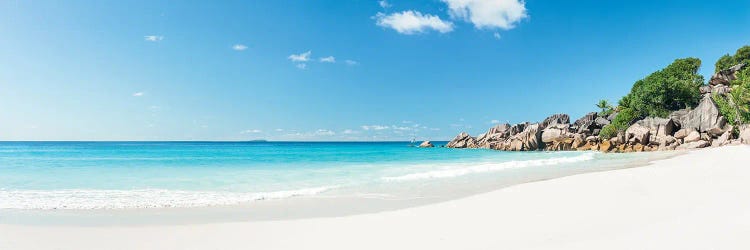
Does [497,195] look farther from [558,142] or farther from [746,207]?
[558,142]

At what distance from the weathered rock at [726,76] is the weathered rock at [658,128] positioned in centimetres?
1500

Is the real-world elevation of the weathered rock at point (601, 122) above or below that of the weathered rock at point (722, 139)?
above

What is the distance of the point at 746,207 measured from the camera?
6172 millimetres

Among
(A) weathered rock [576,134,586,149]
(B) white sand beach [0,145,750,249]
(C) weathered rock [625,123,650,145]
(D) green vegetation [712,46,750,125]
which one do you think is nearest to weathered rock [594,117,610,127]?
(A) weathered rock [576,134,586,149]

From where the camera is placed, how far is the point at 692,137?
37.3 metres

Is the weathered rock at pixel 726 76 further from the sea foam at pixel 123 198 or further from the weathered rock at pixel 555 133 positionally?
the sea foam at pixel 123 198

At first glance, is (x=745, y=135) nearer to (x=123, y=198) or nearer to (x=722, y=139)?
(x=722, y=139)

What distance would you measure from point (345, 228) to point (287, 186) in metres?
7.84

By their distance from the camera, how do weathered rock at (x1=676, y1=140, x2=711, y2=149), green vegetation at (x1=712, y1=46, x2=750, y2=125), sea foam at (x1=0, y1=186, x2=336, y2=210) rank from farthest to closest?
weathered rock at (x1=676, y1=140, x2=711, y2=149)
green vegetation at (x1=712, y1=46, x2=750, y2=125)
sea foam at (x1=0, y1=186, x2=336, y2=210)

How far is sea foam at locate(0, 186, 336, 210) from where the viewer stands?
30.5 ft

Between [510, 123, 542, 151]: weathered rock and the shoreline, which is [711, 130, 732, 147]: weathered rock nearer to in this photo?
[510, 123, 542, 151]: weathered rock

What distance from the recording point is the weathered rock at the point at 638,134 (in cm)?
4044

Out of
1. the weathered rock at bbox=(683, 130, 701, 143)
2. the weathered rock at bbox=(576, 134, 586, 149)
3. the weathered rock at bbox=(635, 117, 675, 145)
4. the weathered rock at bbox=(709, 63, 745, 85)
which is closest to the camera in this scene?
the weathered rock at bbox=(683, 130, 701, 143)

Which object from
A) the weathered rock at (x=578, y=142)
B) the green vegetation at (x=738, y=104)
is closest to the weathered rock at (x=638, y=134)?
the green vegetation at (x=738, y=104)
